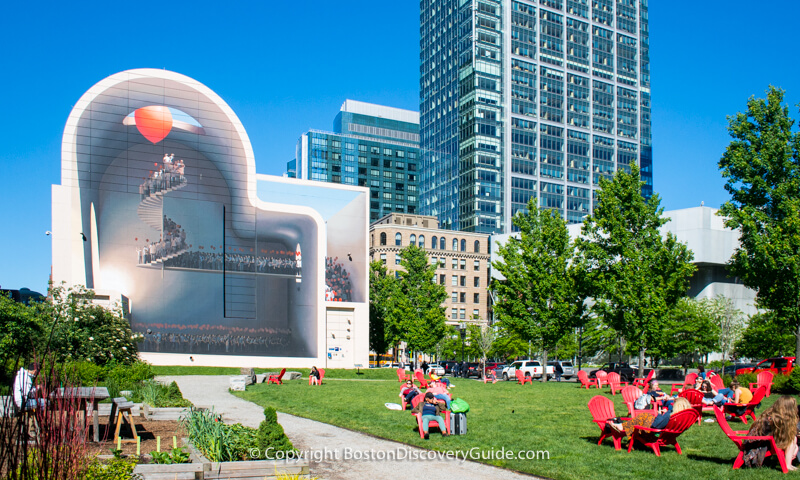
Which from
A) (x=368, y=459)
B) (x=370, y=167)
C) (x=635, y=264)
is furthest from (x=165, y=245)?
(x=370, y=167)

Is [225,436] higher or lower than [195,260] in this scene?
lower

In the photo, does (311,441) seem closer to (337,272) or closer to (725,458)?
(725,458)

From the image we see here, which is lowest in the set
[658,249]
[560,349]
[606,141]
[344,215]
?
[560,349]

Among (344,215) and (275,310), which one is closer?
(275,310)

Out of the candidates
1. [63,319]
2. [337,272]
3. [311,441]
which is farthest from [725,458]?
[337,272]

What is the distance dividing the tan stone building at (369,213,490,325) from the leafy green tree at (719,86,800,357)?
73983 millimetres

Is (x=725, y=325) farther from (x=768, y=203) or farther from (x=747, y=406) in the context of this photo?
(x=747, y=406)

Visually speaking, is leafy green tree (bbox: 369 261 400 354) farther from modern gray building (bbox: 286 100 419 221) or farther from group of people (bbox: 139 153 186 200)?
modern gray building (bbox: 286 100 419 221)

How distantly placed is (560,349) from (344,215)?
27.2m

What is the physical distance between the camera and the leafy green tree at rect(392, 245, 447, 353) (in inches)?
2625

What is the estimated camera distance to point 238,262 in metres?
56.6

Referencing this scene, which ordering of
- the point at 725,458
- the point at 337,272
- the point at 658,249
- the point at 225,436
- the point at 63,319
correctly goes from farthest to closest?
the point at 337,272 → the point at 658,249 → the point at 63,319 → the point at 725,458 → the point at 225,436

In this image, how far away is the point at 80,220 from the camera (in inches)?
2044

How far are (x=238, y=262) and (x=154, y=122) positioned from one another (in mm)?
12771
